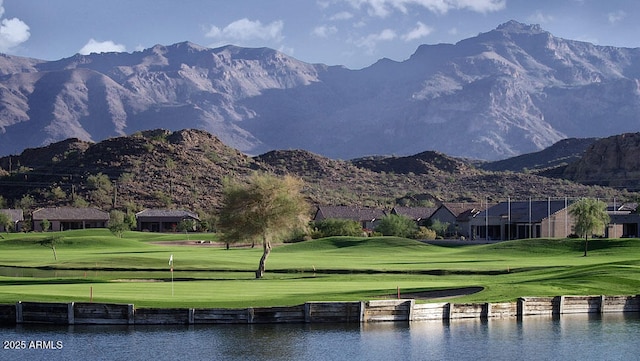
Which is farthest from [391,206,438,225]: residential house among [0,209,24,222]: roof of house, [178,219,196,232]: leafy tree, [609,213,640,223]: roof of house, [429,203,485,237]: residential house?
[0,209,24,222]: roof of house

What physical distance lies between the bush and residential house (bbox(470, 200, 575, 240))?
16.0 m

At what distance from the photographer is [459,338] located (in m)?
39.8

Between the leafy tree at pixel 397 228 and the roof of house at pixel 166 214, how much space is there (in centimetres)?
4178

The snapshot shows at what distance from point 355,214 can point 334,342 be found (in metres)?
111

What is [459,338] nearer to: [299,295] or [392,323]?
[392,323]

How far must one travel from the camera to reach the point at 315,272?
69.1 m

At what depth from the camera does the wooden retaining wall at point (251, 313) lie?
41.7 meters

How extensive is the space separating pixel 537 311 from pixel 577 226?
1752 inches

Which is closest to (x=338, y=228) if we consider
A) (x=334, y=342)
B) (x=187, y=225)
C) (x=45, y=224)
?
(x=187, y=225)

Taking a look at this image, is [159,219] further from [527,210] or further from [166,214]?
[527,210]

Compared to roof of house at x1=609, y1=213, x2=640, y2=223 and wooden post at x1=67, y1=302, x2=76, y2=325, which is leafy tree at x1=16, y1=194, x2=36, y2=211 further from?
Result: wooden post at x1=67, y1=302, x2=76, y2=325

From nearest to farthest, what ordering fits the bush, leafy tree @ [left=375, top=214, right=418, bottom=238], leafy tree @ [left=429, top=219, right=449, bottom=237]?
1. the bush
2. leafy tree @ [left=375, top=214, right=418, bottom=238]
3. leafy tree @ [left=429, top=219, right=449, bottom=237]

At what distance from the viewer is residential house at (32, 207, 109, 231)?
14950cm

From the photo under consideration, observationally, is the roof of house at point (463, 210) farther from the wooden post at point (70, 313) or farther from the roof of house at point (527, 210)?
the wooden post at point (70, 313)
